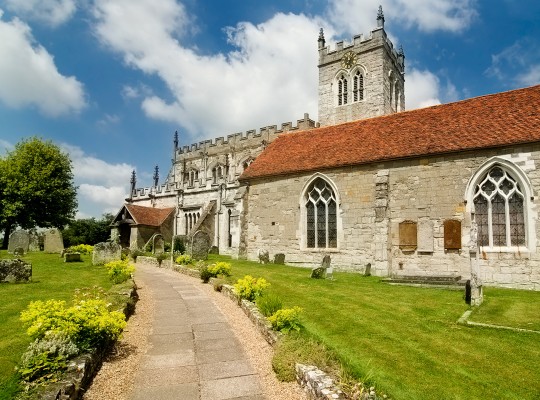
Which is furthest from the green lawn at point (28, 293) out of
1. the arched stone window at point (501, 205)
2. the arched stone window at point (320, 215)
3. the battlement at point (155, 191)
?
the battlement at point (155, 191)

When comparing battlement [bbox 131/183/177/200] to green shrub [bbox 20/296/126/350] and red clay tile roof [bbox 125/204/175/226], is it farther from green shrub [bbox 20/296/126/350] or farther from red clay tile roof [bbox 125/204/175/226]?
green shrub [bbox 20/296/126/350]

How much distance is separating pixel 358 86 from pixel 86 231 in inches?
1266

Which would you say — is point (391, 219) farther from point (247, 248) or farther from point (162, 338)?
point (162, 338)

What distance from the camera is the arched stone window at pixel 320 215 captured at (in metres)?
18.7

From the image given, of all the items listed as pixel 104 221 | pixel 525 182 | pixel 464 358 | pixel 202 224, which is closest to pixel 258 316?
pixel 464 358

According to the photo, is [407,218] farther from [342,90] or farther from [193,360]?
[342,90]

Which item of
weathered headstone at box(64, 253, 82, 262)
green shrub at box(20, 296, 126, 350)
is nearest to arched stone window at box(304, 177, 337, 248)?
weathered headstone at box(64, 253, 82, 262)

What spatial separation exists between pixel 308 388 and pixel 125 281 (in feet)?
27.4

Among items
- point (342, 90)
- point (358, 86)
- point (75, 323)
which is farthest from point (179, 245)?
point (358, 86)

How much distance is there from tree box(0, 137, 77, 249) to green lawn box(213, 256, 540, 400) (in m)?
28.1

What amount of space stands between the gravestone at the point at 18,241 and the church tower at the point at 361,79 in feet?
89.7

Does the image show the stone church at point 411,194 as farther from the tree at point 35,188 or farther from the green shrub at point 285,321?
the tree at point 35,188

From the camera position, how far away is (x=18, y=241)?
70.5 feet

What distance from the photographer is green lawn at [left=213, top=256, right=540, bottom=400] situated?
525 cm
